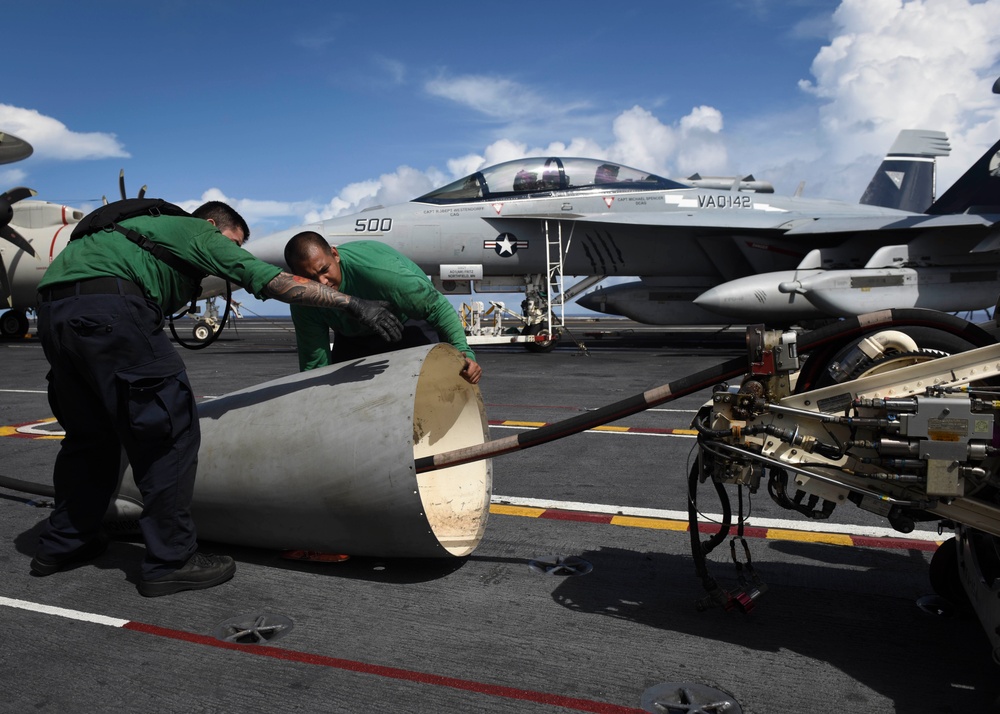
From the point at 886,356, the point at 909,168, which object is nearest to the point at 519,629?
the point at 886,356

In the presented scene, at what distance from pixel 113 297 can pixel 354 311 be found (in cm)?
107

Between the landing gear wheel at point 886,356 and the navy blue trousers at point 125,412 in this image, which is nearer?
the landing gear wheel at point 886,356

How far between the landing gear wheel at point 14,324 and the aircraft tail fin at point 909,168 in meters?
33.8

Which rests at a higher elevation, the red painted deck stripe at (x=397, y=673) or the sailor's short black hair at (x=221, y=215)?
the sailor's short black hair at (x=221, y=215)

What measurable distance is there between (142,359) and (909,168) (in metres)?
35.3

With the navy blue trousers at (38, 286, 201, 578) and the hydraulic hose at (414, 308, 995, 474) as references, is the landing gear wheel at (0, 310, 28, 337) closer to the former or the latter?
the navy blue trousers at (38, 286, 201, 578)

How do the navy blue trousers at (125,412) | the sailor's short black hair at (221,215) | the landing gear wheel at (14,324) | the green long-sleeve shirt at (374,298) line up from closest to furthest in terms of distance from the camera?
1. the navy blue trousers at (125,412)
2. the sailor's short black hair at (221,215)
3. the green long-sleeve shirt at (374,298)
4. the landing gear wheel at (14,324)

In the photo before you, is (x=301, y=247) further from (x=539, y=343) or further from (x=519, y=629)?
(x=539, y=343)

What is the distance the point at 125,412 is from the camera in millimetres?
3291

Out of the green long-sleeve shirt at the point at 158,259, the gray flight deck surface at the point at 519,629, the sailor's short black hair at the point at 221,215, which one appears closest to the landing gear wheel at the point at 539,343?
the gray flight deck surface at the point at 519,629

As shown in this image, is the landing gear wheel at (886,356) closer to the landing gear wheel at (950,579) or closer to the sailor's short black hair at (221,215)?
the landing gear wheel at (950,579)

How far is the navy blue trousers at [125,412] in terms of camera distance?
10.6ft

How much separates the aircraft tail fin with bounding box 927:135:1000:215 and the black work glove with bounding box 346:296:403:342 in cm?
1644

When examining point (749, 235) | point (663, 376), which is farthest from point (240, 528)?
point (749, 235)
